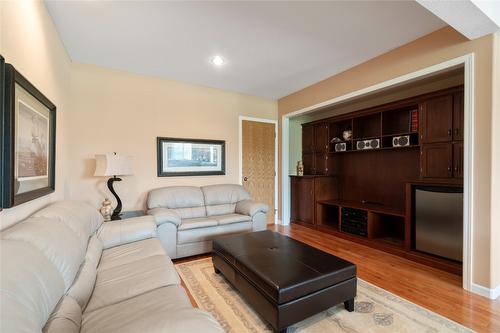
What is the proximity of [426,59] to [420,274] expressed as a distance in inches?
94.7

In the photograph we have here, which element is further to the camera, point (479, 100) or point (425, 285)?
point (425, 285)

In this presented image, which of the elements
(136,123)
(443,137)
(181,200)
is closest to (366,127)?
(443,137)

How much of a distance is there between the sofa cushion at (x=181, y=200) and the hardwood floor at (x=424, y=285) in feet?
2.32

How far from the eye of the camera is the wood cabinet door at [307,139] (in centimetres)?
477

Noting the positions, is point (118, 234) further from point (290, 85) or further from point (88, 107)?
point (290, 85)

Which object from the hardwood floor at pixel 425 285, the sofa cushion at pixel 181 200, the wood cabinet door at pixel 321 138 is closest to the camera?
the hardwood floor at pixel 425 285

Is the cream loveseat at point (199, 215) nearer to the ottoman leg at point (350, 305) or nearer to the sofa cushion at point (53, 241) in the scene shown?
the sofa cushion at point (53, 241)

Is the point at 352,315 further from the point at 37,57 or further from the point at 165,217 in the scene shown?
the point at 37,57

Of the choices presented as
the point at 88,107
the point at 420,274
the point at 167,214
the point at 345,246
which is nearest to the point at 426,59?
the point at 420,274

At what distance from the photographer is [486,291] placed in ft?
6.87

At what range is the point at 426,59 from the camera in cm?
254

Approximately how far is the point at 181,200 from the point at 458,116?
375 centimetres

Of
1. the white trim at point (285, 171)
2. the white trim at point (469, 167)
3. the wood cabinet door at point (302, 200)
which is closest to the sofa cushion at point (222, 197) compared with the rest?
the white trim at point (285, 171)

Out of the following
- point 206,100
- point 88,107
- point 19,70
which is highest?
point 206,100
